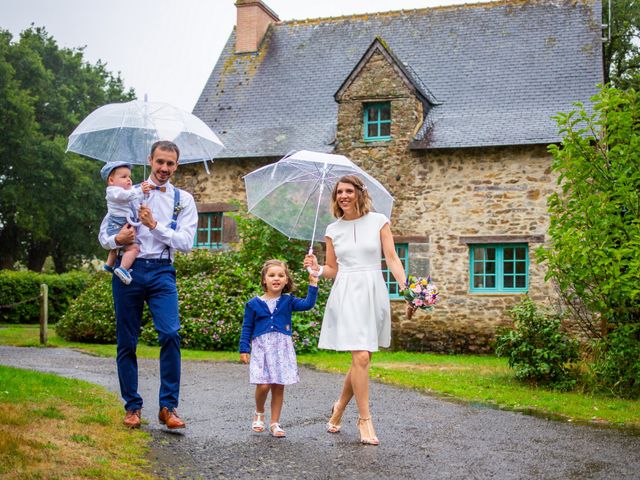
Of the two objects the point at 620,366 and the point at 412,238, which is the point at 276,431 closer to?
the point at 620,366

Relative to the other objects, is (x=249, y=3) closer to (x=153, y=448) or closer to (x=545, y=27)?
(x=545, y=27)

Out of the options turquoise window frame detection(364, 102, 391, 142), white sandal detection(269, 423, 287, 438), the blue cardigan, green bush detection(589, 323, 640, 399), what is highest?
turquoise window frame detection(364, 102, 391, 142)

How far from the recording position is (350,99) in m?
18.8

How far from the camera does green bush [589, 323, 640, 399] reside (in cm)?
998

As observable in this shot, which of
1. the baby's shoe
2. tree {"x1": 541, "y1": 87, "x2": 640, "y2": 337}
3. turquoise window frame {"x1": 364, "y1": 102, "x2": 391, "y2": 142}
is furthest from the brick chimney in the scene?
the baby's shoe

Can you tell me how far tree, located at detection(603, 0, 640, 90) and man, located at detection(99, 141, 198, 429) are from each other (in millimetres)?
22795

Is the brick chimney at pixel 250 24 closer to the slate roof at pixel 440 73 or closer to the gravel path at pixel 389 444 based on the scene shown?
the slate roof at pixel 440 73

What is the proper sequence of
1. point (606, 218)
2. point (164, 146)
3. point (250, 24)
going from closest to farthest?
point (164, 146)
point (606, 218)
point (250, 24)

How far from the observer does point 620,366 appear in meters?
10.2

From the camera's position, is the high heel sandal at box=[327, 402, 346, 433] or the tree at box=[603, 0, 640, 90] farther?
the tree at box=[603, 0, 640, 90]

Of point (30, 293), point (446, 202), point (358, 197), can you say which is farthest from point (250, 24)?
point (358, 197)

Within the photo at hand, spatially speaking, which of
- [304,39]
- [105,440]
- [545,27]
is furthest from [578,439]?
[304,39]

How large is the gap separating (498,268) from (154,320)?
41.3ft

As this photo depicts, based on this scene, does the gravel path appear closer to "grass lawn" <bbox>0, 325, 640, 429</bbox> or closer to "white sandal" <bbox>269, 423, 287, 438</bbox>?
"white sandal" <bbox>269, 423, 287, 438</bbox>
